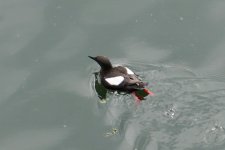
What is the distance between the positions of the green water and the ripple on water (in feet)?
0.06

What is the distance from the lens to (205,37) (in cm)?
Result: 1341

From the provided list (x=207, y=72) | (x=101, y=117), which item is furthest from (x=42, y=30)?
(x=207, y=72)

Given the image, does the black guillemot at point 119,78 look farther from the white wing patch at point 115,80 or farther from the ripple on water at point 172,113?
the ripple on water at point 172,113

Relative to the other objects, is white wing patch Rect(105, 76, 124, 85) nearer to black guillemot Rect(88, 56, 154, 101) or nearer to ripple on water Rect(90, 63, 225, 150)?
black guillemot Rect(88, 56, 154, 101)

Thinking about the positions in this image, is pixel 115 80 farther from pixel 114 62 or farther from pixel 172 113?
pixel 172 113

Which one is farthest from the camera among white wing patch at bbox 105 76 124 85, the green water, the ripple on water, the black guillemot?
white wing patch at bbox 105 76 124 85

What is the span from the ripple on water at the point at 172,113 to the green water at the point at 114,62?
0.02m

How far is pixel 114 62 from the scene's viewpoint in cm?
1310

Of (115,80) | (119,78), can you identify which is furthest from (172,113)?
(115,80)

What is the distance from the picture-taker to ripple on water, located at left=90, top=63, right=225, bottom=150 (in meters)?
11.0

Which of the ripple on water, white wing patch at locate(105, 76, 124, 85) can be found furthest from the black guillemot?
the ripple on water

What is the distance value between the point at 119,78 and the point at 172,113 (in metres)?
1.55

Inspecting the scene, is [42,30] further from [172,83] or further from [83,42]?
[172,83]

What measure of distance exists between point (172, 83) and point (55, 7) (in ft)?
12.1
